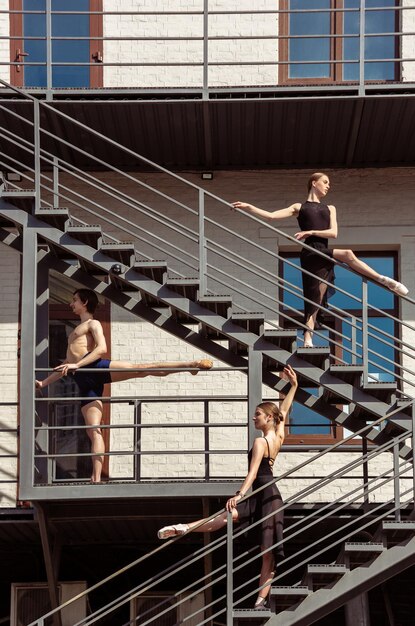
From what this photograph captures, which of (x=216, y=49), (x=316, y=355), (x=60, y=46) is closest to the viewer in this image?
(x=316, y=355)

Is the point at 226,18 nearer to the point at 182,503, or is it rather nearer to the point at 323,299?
the point at 323,299

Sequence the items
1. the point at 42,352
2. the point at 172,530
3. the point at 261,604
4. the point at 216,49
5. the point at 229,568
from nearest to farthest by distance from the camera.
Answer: the point at 229,568, the point at 261,604, the point at 172,530, the point at 42,352, the point at 216,49

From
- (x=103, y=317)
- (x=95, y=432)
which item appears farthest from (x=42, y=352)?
(x=103, y=317)

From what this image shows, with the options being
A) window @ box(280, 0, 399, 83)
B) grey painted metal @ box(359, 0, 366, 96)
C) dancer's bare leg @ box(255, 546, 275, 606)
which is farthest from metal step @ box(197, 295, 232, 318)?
window @ box(280, 0, 399, 83)

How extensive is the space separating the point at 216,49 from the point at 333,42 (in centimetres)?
150

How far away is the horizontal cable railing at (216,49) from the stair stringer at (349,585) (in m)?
6.96

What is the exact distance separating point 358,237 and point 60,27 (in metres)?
4.67

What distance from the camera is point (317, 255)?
54.5 ft

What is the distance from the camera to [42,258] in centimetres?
1711

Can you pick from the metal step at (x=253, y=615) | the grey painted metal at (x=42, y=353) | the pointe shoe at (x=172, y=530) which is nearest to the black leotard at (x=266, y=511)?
the pointe shoe at (x=172, y=530)

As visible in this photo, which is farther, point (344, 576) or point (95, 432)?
point (95, 432)

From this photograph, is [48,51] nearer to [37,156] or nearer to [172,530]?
[37,156]

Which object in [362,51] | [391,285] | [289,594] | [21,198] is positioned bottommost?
[289,594]

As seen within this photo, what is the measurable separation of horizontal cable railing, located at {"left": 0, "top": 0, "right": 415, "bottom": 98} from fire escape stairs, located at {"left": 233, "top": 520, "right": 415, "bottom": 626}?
6.82m
